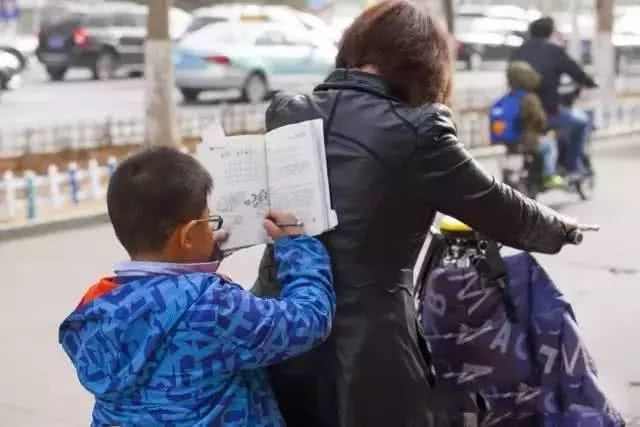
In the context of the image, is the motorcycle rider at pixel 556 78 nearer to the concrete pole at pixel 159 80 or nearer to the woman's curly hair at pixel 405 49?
the concrete pole at pixel 159 80

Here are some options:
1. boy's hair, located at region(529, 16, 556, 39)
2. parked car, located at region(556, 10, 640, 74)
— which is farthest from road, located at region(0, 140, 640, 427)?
parked car, located at region(556, 10, 640, 74)

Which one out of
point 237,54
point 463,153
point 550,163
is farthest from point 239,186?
point 237,54

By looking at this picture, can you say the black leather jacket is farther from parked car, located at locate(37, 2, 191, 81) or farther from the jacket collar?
Answer: parked car, located at locate(37, 2, 191, 81)

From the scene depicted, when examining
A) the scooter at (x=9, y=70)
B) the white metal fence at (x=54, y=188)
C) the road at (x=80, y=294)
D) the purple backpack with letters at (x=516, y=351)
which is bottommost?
the road at (x=80, y=294)

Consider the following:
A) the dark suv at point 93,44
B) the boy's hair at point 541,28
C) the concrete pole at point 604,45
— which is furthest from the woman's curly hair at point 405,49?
the dark suv at point 93,44

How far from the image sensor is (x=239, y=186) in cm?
268

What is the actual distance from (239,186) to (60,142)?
10730 mm

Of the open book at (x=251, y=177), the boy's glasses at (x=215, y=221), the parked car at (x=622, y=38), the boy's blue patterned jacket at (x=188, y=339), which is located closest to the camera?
the boy's blue patterned jacket at (x=188, y=339)

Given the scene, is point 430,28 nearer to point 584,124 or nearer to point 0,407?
point 0,407

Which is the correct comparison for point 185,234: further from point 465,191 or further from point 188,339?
point 465,191

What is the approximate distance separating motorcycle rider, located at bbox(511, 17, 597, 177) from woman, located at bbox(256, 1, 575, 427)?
8.40m

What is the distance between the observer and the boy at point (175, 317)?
2443 mm

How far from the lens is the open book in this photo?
265 cm

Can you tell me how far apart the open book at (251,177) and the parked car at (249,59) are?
57.0 feet
